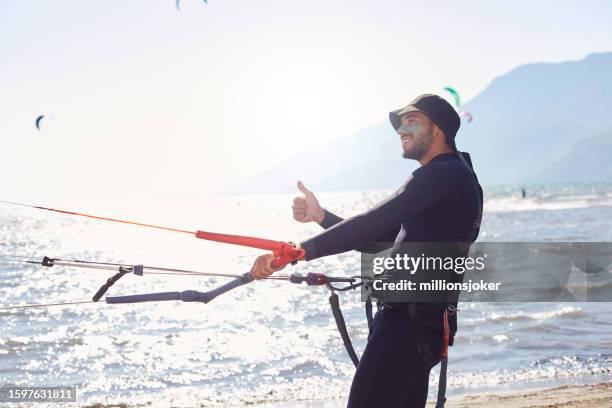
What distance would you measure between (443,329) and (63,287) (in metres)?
27.4

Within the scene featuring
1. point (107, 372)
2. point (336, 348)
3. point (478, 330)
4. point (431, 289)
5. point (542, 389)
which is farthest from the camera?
point (478, 330)

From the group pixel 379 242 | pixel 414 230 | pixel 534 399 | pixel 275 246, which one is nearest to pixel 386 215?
pixel 414 230

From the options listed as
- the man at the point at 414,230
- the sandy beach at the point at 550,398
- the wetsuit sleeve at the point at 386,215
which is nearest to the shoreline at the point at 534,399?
the sandy beach at the point at 550,398

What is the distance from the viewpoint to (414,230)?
13.1 feet

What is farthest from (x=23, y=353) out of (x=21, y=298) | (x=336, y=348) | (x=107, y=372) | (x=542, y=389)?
(x=21, y=298)

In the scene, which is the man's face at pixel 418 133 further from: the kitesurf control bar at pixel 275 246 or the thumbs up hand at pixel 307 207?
the kitesurf control bar at pixel 275 246

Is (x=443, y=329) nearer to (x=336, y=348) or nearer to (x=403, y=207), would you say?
(x=403, y=207)

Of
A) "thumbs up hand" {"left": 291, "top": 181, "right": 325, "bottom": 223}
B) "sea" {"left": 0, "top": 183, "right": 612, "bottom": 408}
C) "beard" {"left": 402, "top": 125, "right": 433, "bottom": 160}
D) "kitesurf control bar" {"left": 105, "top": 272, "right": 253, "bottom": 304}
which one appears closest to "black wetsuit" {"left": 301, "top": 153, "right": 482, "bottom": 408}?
"beard" {"left": 402, "top": 125, "right": 433, "bottom": 160}

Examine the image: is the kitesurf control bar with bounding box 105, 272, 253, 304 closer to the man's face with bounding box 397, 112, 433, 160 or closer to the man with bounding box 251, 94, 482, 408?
the man with bounding box 251, 94, 482, 408

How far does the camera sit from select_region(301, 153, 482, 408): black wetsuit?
3791mm

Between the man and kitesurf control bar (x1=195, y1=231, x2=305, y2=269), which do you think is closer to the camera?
kitesurf control bar (x1=195, y1=231, x2=305, y2=269)

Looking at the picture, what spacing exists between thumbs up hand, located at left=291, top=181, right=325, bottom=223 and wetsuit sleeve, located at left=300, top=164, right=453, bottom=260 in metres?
0.58

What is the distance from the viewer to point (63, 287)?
96.4 feet

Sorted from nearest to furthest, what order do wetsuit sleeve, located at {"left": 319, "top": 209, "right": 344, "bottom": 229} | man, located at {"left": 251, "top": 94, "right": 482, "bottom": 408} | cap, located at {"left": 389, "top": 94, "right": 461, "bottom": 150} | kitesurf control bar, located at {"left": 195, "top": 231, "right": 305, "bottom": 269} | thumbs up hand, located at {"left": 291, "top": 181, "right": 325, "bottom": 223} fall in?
kitesurf control bar, located at {"left": 195, "top": 231, "right": 305, "bottom": 269}
man, located at {"left": 251, "top": 94, "right": 482, "bottom": 408}
cap, located at {"left": 389, "top": 94, "right": 461, "bottom": 150}
thumbs up hand, located at {"left": 291, "top": 181, "right": 325, "bottom": 223}
wetsuit sleeve, located at {"left": 319, "top": 209, "right": 344, "bottom": 229}
